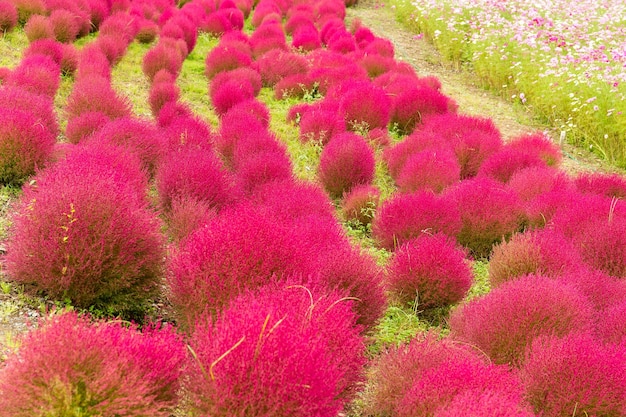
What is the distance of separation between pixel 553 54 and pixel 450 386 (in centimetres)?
733

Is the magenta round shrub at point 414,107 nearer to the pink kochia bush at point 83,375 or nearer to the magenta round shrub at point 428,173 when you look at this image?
the magenta round shrub at point 428,173

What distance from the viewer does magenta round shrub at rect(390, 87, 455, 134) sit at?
730cm

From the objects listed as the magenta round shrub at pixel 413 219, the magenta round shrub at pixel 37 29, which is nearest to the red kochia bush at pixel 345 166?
the magenta round shrub at pixel 413 219

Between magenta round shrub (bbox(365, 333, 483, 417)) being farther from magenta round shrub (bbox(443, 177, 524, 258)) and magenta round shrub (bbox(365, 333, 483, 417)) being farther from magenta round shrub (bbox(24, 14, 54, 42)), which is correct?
magenta round shrub (bbox(24, 14, 54, 42))

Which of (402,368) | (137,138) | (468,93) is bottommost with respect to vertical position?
(468,93)

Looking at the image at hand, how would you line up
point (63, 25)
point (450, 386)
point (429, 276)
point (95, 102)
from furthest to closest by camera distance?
point (63, 25) → point (95, 102) → point (429, 276) → point (450, 386)

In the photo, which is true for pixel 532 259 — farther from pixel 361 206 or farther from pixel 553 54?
pixel 553 54

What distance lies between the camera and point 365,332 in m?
3.56

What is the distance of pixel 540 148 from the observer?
6422mm

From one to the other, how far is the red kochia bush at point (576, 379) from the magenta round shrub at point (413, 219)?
1.71m

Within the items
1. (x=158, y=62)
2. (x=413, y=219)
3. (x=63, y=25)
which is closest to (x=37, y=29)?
(x=63, y=25)

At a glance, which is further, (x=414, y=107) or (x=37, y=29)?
(x=37, y=29)

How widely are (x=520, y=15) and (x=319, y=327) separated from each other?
9.38 m

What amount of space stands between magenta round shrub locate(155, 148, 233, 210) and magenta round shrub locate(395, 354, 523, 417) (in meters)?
2.10
